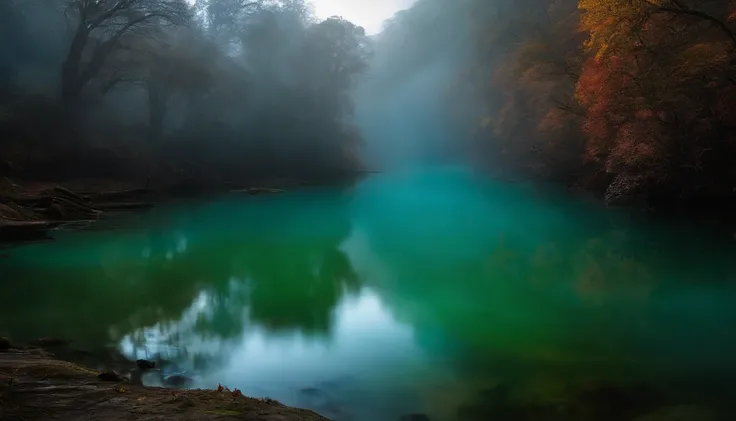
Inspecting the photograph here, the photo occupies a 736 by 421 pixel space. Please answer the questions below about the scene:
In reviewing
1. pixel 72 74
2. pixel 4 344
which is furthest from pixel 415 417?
pixel 72 74

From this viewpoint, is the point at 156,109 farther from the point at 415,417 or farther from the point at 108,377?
the point at 415,417

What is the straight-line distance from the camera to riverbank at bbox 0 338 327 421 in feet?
14.1

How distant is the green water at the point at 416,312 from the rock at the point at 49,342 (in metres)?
0.34

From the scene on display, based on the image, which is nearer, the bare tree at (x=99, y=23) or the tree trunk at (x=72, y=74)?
the bare tree at (x=99, y=23)

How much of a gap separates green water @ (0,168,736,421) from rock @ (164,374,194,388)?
23 centimetres

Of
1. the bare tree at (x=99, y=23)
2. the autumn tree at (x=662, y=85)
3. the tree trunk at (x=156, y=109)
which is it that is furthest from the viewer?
the tree trunk at (x=156, y=109)

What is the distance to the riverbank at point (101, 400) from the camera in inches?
170

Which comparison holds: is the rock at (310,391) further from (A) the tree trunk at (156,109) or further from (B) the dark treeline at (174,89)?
(A) the tree trunk at (156,109)

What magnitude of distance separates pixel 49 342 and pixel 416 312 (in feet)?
19.1

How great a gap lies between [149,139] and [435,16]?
187 feet

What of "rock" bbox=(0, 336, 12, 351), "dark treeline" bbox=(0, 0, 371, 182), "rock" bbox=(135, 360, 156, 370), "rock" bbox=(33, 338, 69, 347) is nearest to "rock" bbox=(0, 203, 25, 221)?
"dark treeline" bbox=(0, 0, 371, 182)

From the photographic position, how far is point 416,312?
31.7 feet

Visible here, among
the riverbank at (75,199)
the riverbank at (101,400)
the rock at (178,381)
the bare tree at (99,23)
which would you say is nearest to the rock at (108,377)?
the riverbank at (101,400)

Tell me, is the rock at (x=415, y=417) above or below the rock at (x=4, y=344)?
below
